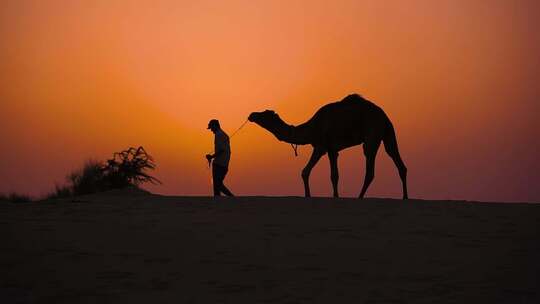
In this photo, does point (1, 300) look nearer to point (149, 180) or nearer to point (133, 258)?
point (133, 258)

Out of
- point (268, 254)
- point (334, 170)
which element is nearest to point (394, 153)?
point (334, 170)

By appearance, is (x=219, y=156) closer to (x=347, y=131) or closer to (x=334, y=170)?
(x=334, y=170)

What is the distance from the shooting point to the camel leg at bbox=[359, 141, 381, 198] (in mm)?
19344

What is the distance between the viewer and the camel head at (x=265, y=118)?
20078mm

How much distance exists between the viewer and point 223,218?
13.1m

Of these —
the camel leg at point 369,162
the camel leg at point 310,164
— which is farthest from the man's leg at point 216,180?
the camel leg at point 369,162

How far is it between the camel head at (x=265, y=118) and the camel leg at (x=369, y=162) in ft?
7.31

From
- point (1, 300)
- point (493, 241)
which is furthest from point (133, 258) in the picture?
point (493, 241)

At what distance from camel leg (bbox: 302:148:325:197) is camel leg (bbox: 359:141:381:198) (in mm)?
989

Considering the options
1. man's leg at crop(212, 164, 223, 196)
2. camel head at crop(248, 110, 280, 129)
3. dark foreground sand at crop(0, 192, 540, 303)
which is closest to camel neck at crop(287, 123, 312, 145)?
camel head at crop(248, 110, 280, 129)

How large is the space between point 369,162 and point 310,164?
1326 mm

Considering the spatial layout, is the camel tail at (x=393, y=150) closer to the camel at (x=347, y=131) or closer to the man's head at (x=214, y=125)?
the camel at (x=347, y=131)

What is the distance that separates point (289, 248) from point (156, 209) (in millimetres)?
4705

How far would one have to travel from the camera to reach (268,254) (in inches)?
387
